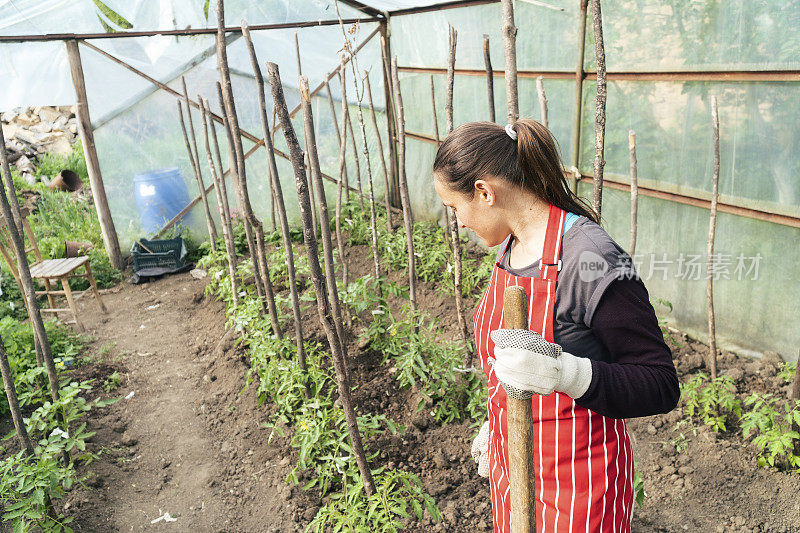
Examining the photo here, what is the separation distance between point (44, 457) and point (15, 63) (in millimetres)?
4680

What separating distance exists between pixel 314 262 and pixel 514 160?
998 millimetres

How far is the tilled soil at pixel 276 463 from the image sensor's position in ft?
8.66

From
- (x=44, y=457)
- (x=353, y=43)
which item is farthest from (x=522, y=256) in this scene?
(x=353, y=43)

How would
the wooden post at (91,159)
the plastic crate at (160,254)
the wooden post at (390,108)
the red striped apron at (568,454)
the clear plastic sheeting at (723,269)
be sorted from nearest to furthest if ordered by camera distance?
the red striped apron at (568,454) → the clear plastic sheeting at (723,269) → the wooden post at (91,159) → the plastic crate at (160,254) → the wooden post at (390,108)

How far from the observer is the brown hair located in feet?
4.38

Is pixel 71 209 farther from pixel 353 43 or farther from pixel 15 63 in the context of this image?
pixel 353 43

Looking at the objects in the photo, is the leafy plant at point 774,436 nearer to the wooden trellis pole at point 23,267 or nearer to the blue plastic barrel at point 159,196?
the wooden trellis pole at point 23,267

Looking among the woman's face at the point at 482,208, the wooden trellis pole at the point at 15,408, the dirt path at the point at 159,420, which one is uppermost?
the woman's face at the point at 482,208

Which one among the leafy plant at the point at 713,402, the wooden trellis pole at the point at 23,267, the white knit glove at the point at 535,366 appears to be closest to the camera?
the white knit glove at the point at 535,366

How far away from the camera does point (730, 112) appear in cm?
342

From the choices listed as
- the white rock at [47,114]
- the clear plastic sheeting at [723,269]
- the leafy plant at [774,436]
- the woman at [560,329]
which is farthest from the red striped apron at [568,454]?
the white rock at [47,114]

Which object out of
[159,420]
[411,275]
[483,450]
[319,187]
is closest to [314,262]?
[319,187]

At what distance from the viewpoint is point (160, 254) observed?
6.27 metres

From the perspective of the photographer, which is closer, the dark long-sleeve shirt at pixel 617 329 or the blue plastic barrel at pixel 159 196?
the dark long-sleeve shirt at pixel 617 329
